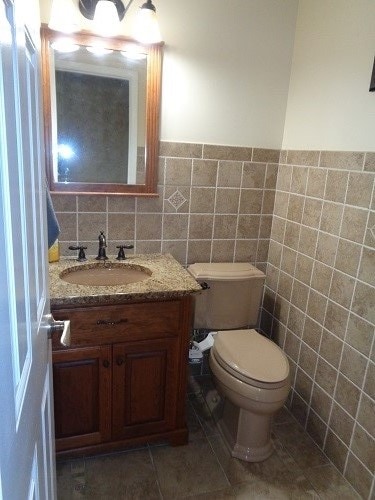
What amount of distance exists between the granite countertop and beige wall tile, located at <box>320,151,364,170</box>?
2.81ft

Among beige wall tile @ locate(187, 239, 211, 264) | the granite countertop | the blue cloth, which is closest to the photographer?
the blue cloth

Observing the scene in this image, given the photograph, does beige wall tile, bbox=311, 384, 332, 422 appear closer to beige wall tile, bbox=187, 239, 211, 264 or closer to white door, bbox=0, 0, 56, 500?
beige wall tile, bbox=187, 239, 211, 264

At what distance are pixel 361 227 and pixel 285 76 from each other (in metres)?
0.99

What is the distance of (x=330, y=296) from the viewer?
1.72m

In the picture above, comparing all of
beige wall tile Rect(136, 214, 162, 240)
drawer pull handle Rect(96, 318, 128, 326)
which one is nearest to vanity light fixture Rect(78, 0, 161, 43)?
beige wall tile Rect(136, 214, 162, 240)

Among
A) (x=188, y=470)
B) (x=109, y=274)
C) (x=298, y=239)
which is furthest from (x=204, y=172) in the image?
(x=188, y=470)

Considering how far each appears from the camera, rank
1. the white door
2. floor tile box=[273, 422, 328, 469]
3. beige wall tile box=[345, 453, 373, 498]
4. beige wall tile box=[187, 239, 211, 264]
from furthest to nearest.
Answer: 1. beige wall tile box=[187, 239, 211, 264]
2. floor tile box=[273, 422, 328, 469]
3. beige wall tile box=[345, 453, 373, 498]
4. the white door

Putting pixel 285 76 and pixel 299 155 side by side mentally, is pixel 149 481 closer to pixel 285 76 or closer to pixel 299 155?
pixel 299 155

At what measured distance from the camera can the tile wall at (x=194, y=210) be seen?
184cm

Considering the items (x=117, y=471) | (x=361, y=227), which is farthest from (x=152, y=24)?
(x=117, y=471)

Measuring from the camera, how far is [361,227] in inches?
60.2

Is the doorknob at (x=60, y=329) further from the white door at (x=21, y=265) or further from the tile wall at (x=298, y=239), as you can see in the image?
the tile wall at (x=298, y=239)

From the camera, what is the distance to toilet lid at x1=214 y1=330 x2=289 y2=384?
1.58 meters

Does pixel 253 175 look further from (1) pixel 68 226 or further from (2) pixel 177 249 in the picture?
(1) pixel 68 226
